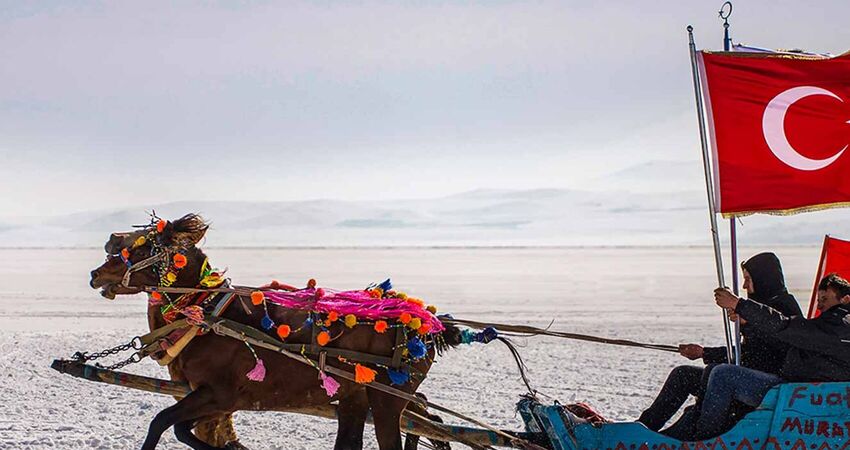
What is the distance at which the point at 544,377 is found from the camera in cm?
1189

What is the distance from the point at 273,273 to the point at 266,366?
108ft

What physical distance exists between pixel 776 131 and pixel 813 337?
160cm

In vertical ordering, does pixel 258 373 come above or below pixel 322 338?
below

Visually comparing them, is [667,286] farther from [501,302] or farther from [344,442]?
[344,442]

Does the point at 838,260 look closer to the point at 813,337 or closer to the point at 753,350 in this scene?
the point at 753,350

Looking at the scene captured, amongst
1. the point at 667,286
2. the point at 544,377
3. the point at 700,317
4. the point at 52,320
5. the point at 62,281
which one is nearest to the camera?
the point at 544,377

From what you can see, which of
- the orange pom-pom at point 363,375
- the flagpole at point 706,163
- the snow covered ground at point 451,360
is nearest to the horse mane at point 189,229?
the orange pom-pom at point 363,375

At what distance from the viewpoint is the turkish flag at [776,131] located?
20.6ft

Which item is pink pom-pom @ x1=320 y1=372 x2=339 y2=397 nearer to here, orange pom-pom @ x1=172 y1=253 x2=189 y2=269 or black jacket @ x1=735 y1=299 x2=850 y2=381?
orange pom-pom @ x1=172 y1=253 x2=189 y2=269

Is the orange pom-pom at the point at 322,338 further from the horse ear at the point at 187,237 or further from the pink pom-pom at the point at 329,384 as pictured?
the horse ear at the point at 187,237

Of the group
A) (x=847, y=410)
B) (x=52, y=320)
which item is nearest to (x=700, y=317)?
(x=52, y=320)

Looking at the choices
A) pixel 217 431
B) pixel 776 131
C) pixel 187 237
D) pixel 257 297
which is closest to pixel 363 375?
pixel 257 297

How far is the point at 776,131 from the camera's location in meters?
6.39

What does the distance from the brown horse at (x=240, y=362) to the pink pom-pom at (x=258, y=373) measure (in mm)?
78
